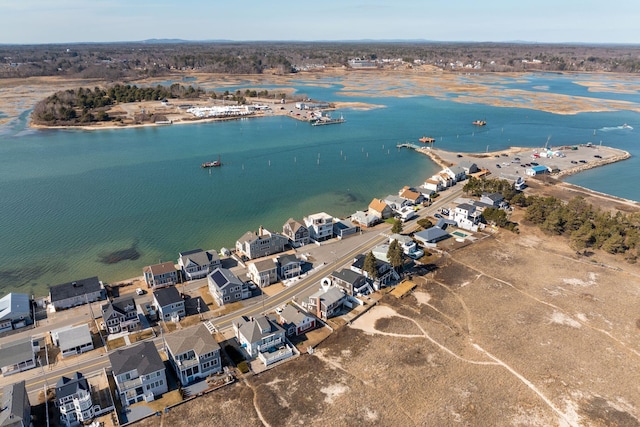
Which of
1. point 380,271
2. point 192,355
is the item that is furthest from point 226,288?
point 380,271

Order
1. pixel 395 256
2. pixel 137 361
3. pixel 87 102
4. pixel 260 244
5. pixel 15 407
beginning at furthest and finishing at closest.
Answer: pixel 87 102 → pixel 260 244 → pixel 395 256 → pixel 137 361 → pixel 15 407

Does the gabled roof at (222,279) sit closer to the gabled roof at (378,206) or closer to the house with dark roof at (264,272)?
the house with dark roof at (264,272)

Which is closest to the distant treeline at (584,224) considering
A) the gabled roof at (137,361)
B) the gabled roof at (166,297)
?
the gabled roof at (166,297)

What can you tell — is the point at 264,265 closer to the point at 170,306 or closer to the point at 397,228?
the point at 170,306

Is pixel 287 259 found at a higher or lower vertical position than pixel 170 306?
higher

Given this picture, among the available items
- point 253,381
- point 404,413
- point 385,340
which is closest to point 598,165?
point 385,340

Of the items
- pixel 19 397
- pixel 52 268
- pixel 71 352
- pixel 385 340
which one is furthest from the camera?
pixel 52 268

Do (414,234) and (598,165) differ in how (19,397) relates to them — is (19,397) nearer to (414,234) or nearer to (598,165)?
(414,234)
